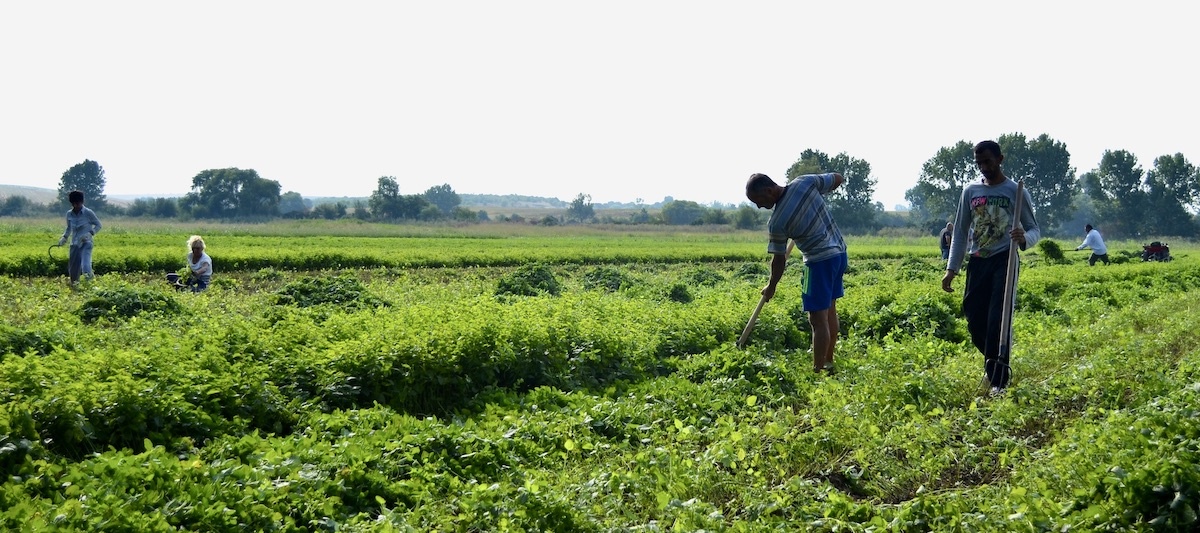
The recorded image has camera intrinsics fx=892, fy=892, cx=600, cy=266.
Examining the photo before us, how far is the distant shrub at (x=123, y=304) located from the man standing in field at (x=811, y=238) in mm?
7418

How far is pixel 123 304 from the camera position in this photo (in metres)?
11.0

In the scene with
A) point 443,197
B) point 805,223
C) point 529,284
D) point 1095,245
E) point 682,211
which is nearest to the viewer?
point 805,223

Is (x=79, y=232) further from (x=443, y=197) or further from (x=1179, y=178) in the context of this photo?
(x=443, y=197)

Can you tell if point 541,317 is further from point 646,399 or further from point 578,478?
point 578,478

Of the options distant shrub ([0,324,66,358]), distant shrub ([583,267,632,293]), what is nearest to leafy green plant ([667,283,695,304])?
distant shrub ([583,267,632,293])

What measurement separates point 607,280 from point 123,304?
9745 mm

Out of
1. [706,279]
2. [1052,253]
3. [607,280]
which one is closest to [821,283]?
[607,280]

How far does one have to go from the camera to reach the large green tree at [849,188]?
90688 millimetres

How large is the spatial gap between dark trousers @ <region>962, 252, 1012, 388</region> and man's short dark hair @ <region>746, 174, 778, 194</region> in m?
1.72

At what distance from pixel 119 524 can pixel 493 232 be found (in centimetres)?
5826

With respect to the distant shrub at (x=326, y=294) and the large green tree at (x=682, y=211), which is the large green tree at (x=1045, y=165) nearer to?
the large green tree at (x=682, y=211)

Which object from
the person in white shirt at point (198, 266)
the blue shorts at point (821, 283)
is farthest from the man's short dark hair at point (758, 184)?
the person in white shirt at point (198, 266)

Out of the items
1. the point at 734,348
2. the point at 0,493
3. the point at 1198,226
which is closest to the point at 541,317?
the point at 734,348

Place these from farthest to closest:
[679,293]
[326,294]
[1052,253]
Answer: [1052,253] → [679,293] → [326,294]
